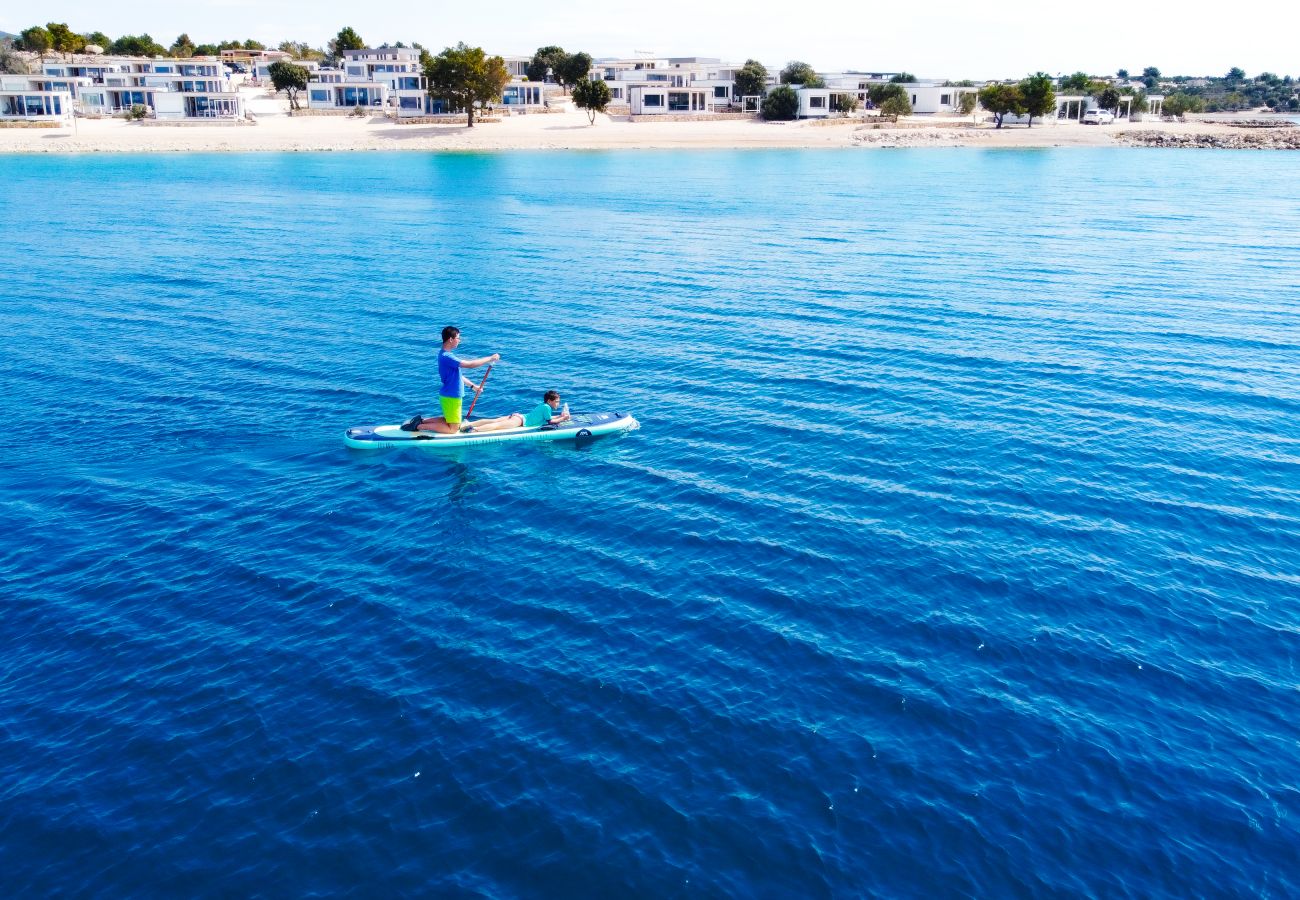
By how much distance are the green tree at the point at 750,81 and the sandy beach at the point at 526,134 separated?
68.0 ft

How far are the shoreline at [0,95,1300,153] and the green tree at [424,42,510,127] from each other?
4.39 meters

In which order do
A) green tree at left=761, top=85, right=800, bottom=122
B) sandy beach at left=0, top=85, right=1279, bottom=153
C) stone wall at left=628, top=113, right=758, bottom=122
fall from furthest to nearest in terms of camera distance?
green tree at left=761, top=85, right=800, bottom=122 → stone wall at left=628, top=113, right=758, bottom=122 → sandy beach at left=0, top=85, right=1279, bottom=153

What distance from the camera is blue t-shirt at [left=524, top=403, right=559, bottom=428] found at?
3238 centimetres

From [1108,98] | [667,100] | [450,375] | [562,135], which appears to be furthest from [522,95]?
[450,375]

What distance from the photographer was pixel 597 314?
47.9 m

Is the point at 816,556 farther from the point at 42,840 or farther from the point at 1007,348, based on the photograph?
the point at 1007,348

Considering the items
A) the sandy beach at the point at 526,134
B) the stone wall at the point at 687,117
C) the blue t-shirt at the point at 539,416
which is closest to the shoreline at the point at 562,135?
the sandy beach at the point at 526,134

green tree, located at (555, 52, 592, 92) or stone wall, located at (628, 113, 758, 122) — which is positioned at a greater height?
green tree, located at (555, 52, 592, 92)

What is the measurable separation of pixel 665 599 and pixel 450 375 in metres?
12.3

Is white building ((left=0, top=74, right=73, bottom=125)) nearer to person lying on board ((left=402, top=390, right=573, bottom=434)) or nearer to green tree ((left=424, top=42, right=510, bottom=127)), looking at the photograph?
green tree ((left=424, top=42, right=510, bottom=127))

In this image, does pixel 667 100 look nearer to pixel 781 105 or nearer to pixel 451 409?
pixel 781 105

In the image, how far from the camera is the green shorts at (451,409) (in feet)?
104

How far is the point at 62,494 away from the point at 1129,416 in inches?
1327

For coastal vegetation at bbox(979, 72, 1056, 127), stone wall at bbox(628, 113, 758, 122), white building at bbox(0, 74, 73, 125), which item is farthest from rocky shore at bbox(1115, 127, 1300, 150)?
white building at bbox(0, 74, 73, 125)
